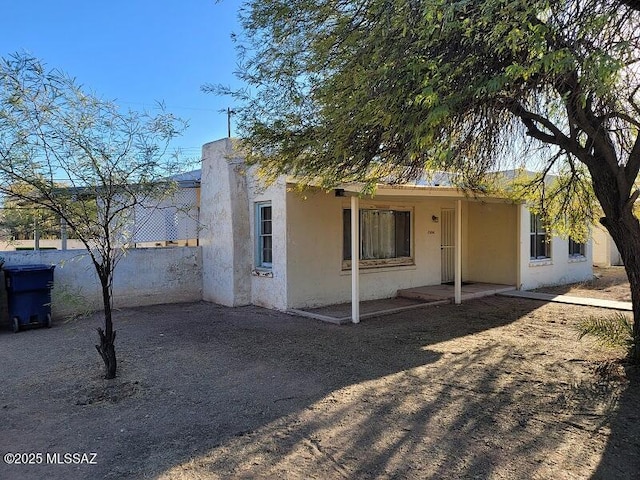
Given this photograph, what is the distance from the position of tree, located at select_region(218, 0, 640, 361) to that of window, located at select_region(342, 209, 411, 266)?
117 inches

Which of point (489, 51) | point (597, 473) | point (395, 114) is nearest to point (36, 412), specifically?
point (395, 114)

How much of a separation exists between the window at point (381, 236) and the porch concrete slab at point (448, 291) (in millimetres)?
870

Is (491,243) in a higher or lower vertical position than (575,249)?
higher

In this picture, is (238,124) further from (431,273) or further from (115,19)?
(431,273)

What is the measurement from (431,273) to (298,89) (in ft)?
25.2

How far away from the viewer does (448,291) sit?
11.7 m

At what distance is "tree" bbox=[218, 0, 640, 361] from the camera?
3908 millimetres

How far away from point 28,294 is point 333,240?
6192 millimetres

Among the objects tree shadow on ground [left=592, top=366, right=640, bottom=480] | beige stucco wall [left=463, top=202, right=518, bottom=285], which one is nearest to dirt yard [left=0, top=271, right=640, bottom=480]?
tree shadow on ground [left=592, top=366, right=640, bottom=480]

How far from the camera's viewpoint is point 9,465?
3.55m

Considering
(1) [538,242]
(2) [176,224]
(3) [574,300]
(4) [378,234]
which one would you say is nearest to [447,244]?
(1) [538,242]

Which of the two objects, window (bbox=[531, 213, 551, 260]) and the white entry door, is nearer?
the white entry door

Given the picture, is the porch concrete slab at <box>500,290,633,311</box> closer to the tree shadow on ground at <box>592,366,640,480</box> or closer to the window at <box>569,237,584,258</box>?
the window at <box>569,237,584,258</box>

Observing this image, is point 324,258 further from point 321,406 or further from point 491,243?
point 491,243
